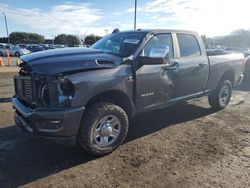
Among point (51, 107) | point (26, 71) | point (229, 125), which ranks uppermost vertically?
point (26, 71)

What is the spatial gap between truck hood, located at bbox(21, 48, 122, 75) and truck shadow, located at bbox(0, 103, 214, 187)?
1.34 meters

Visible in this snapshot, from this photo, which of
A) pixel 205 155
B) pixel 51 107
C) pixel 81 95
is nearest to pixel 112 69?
pixel 81 95

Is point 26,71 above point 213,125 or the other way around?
above

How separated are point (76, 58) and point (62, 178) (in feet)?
5.48

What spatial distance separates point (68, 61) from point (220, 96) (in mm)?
4473

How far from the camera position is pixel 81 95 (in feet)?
12.7

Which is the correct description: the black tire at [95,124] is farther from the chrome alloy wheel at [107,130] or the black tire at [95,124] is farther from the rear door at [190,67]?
the rear door at [190,67]

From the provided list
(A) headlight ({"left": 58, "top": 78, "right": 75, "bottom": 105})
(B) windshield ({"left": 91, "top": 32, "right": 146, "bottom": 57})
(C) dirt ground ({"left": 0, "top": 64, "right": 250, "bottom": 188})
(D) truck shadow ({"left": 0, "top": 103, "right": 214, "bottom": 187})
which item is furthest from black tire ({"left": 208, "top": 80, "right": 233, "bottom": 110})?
(A) headlight ({"left": 58, "top": 78, "right": 75, "bottom": 105})

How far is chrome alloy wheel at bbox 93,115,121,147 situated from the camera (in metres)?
4.26

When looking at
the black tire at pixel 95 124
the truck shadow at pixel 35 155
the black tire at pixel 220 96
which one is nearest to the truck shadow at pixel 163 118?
the truck shadow at pixel 35 155

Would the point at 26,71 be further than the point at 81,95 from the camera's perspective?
Yes

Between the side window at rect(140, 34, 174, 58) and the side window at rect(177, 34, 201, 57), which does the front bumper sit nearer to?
the side window at rect(140, 34, 174, 58)

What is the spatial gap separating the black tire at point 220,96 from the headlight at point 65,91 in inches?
168

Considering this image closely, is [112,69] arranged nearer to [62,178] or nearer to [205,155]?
[62,178]
